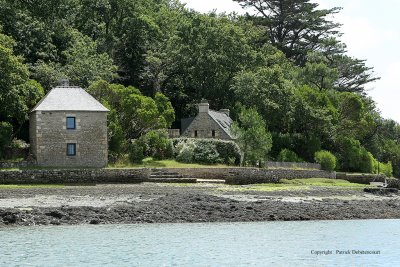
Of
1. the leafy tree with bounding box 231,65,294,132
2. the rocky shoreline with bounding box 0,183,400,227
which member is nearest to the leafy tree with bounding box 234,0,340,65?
the leafy tree with bounding box 231,65,294,132

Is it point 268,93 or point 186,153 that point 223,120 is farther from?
point 186,153

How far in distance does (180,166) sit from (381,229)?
24.8m

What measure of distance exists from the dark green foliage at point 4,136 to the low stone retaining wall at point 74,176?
23.5 feet

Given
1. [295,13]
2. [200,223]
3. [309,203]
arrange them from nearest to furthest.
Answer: [200,223] → [309,203] → [295,13]

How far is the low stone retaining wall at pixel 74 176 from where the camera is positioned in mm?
51062

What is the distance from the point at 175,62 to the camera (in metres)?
83.5

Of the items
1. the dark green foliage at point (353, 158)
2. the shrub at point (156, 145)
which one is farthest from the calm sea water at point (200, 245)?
the dark green foliage at point (353, 158)

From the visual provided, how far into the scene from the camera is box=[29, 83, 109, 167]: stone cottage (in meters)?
56.6

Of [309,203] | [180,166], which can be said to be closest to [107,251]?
[309,203]

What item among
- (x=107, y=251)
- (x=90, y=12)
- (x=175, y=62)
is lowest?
(x=107, y=251)

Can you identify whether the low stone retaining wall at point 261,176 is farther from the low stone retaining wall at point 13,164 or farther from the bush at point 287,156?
the low stone retaining wall at point 13,164

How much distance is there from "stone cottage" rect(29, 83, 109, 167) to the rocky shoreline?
663 cm

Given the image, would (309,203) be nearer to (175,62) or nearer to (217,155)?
(217,155)

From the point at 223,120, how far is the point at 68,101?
67.9 ft
